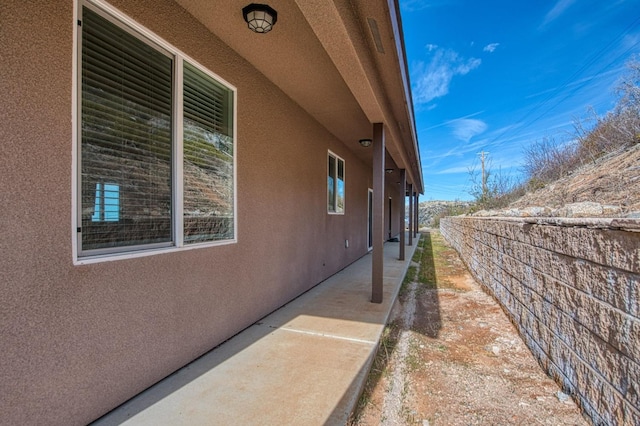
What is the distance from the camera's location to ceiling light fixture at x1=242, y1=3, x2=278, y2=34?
2.37 metres

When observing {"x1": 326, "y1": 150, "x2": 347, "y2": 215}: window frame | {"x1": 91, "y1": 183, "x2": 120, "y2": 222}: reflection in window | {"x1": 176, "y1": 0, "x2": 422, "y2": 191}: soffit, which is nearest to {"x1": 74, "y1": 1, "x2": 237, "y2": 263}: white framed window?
{"x1": 91, "y1": 183, "x2": 120, "y2": 222}: reflection in window

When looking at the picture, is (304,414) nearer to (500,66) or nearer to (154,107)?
(154,107)

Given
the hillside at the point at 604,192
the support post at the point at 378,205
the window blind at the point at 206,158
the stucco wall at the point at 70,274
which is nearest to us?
the stucco wall at the point at 70,274

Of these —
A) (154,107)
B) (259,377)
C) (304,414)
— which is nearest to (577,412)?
(304,414)

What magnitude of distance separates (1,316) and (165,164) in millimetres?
1351

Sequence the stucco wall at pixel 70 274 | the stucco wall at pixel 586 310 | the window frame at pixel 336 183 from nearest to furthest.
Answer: the stucco wall at pixel 70 274 < the stucco wall at pixel 586 310 < the window frame at pixel 336 183

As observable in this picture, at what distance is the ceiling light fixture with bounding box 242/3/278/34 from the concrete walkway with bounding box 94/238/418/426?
2880mm

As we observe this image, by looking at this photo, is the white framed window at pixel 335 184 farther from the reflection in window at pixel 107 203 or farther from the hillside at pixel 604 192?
the reflection in window at pixel 107 203

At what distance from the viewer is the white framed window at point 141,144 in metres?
1.88

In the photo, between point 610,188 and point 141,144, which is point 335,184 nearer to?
point 610,188

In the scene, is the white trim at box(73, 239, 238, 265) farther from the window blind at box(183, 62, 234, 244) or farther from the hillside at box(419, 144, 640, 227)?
the hillside at box(419, 144, 640, 227)

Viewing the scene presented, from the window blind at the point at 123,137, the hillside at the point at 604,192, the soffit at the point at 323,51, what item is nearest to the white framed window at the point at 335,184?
the soffit at the point at 323,51

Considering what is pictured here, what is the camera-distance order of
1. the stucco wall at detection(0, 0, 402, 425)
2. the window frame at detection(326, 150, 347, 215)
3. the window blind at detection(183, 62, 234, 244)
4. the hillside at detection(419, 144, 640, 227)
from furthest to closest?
the window frame at detection(326, 150, 347, 215), the hillside at detection(419, 144, 640, 227), the window blind at detection(183, 62, 234, 244), the stucco wall at detection(0, 0, 402, 425)

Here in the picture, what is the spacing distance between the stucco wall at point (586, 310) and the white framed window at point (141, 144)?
2994 millimetres
